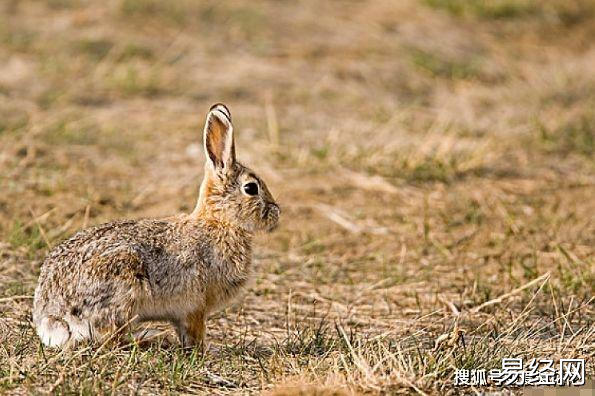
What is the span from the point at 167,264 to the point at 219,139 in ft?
A: 2.70

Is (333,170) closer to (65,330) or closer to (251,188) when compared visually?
(251,188)

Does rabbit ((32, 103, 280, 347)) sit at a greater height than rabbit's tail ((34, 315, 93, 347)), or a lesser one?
greater

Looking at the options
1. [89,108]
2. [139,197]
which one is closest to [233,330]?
[139,197]

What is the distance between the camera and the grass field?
17.0 feet

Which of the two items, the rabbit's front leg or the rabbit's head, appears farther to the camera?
the rabbit's head

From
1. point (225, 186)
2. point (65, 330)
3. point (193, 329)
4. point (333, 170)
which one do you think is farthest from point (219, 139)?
point (333, 170)

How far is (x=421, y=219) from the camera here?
26.2ft

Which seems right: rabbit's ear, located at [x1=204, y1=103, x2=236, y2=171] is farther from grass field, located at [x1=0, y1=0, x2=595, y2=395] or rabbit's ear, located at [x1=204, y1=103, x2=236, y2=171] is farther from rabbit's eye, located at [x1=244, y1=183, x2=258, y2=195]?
grass field, located at [x1=0, y1=0, x2=595, y2=395]

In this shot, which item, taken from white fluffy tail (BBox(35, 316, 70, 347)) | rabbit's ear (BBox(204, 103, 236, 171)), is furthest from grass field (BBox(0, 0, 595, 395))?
rabbit's ear (BBox(204, 103, 236, 171))

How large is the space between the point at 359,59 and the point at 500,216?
400 centimetres

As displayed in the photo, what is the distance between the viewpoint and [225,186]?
5750mm

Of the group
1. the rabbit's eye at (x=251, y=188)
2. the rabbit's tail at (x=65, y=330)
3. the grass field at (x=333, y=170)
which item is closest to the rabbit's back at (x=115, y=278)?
the rabbit's tail at (x=65, y=330)

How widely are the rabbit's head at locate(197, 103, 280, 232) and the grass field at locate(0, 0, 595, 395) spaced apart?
0.65 metres

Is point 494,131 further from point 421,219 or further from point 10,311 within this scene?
point 10,311
